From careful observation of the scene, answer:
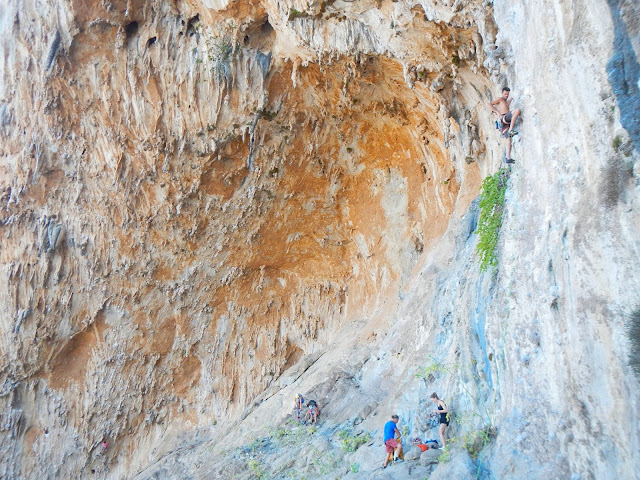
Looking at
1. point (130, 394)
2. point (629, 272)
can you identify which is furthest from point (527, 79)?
point (130, 394)

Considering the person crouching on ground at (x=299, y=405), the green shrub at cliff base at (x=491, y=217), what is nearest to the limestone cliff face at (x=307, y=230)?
the green shrub at cliff base at (x=491, y=217)

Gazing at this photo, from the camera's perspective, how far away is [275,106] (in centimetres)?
1262

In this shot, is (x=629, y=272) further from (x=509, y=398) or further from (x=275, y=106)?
(x=275, y=106)

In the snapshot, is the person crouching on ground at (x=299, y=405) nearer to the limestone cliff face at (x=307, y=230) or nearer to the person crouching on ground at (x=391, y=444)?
the limestone cliff face at (x=307, y=230)

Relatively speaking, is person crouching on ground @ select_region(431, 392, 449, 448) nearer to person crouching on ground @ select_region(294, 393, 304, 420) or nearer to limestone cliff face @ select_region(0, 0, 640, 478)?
limestone cliff face @ select_region(0, 0, 640, 478)

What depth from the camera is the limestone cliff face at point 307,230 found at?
4355 mm

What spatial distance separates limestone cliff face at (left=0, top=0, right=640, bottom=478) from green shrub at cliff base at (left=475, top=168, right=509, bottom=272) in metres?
0.30

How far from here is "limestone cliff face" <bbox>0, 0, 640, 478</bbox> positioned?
436 centimetres

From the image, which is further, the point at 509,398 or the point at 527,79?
the point at 527,79

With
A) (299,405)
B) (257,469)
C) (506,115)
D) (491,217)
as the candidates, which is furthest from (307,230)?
(506,115)

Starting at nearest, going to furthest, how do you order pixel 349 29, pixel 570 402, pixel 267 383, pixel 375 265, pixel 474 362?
pixel 570 402, pixel 474 362, pixel 349 29, pixel 375 265, pixel 267 383

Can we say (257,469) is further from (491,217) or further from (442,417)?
(491,217)

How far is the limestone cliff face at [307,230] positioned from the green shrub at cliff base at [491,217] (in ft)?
0.98

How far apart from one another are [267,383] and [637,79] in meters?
14.0
